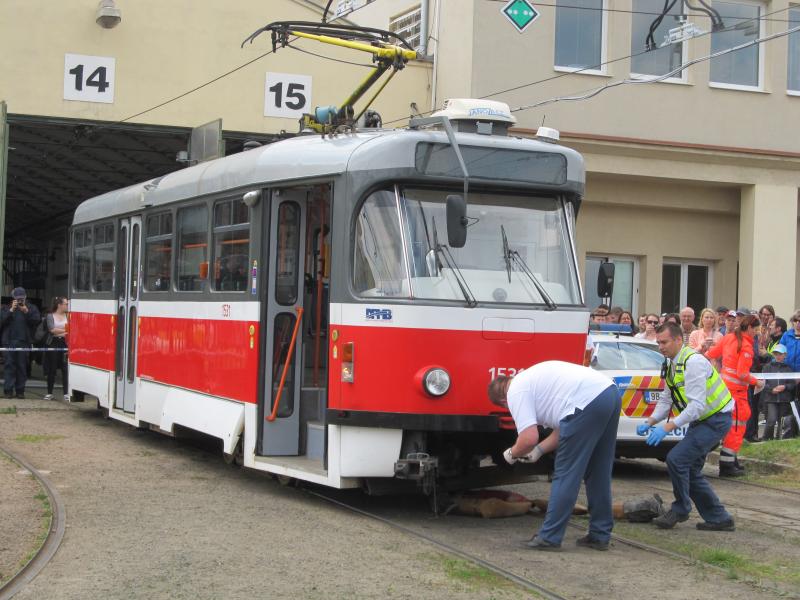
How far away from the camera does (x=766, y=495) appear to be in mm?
12344

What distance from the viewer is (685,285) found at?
25.2m

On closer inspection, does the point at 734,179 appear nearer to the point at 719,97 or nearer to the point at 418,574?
the point at 719,97

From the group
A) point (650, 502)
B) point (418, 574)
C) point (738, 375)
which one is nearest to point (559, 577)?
point (418, 574)

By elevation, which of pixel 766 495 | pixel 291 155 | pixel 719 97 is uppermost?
pixel 719 97

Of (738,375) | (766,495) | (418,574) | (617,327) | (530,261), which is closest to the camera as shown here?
(418,574)

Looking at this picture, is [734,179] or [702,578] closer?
[702,578]

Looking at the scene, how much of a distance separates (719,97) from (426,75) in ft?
18.2

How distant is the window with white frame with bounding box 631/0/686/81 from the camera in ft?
76.2

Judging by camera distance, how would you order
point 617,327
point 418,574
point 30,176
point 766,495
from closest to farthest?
1. point 418,574
2. point 766,495
3. point 617,327
4. point 30,176

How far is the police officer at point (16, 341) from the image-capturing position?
20.0 m

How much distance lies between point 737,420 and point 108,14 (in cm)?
1307

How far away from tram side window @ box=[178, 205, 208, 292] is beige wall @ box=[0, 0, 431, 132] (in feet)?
31.6

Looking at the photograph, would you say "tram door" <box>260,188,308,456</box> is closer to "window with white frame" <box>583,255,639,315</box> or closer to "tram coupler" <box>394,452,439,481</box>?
"tram coupler" <box>394,452,439,481</box>

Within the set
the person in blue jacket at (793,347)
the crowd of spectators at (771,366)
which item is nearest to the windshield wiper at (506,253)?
the crowd of spectators at (771,366)
